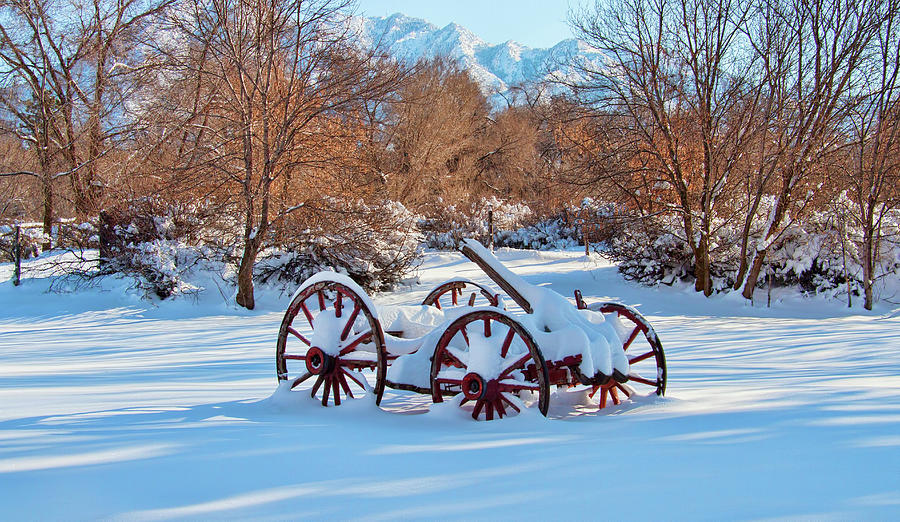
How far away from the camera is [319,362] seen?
4.57m

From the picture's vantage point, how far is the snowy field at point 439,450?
234 centimetres

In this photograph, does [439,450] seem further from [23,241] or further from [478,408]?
[23,241]

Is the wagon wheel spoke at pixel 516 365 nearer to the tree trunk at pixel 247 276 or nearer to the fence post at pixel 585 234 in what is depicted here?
the tree trunk at pixel 247 276

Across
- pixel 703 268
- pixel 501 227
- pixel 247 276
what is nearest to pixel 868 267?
pixel 703 268

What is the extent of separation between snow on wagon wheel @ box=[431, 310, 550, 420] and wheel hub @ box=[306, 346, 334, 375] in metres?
0.85

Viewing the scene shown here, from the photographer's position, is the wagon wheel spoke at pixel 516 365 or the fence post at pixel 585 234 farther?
the fence post at pixel 585 234

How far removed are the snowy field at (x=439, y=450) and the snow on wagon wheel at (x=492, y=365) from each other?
0.58 ft

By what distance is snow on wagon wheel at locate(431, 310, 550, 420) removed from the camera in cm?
388

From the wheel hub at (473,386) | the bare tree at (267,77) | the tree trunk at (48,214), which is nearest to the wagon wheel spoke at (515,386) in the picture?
the wheel hub at (473,386)

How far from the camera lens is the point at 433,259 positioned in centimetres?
2061

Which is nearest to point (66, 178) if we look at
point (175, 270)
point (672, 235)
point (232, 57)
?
point (175, 270)

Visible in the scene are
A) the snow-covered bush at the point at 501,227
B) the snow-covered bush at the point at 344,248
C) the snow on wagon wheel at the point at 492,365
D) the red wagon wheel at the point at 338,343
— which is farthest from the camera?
the snow-covered bush at the point at 501,227

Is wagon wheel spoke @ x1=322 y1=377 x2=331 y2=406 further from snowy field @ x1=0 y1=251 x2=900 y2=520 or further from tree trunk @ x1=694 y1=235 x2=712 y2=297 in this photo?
tree trunk @ x1=694 y1=235 x2=712 y2=297

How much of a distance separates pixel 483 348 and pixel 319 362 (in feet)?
4.26
